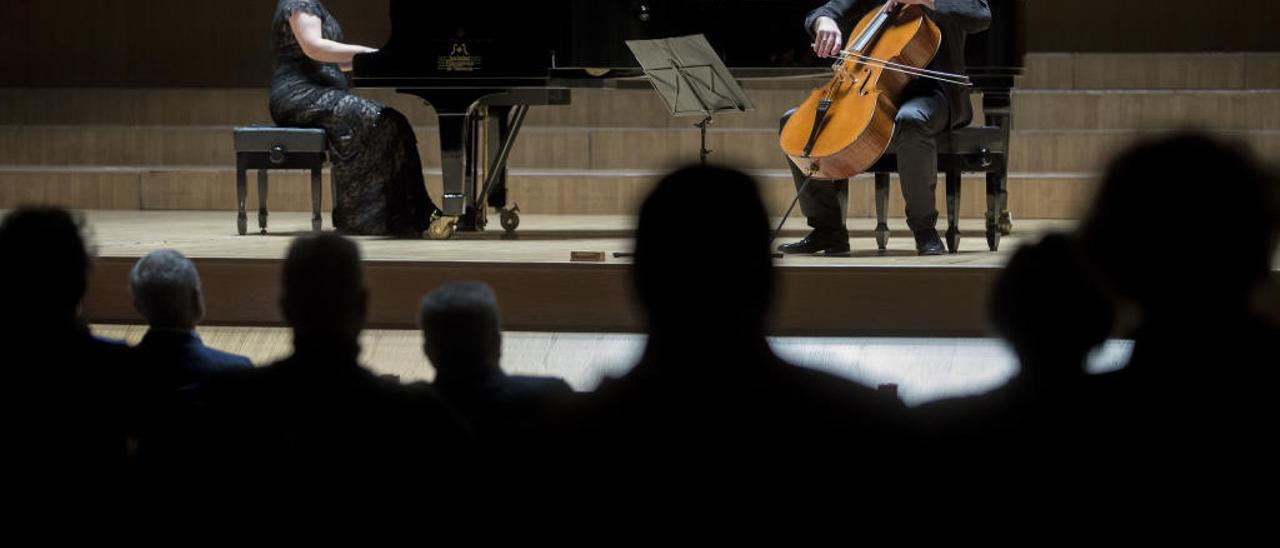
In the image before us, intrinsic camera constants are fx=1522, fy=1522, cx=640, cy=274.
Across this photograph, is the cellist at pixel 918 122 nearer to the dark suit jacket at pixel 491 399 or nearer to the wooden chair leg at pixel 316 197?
the wooden chair leg at pixel 316 197

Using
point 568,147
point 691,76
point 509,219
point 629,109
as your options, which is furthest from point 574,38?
point 629,109

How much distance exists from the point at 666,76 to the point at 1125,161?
10.2 feet

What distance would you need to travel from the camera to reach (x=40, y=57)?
856cm

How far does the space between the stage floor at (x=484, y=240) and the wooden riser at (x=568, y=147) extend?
522 millimetres

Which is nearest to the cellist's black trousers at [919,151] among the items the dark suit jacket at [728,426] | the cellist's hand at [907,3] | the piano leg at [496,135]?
the cellist's hand at [907,3]

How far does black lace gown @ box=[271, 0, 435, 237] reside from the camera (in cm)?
531

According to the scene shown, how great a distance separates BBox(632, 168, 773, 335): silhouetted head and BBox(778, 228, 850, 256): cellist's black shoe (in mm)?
3275

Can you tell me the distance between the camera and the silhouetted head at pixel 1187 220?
127 cm

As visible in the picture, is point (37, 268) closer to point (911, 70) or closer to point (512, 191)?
point (911, 70)

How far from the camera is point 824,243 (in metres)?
4.59

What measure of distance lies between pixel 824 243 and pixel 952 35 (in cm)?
72

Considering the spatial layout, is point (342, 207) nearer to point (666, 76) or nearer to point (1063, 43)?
point (666, 76)

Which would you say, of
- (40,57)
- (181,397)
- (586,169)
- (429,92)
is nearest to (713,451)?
(181,397)

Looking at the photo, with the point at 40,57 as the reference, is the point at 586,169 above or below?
below
